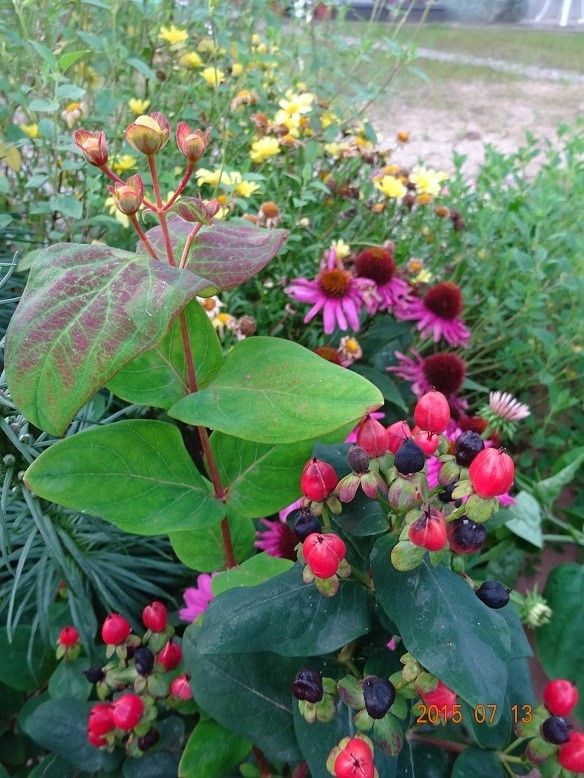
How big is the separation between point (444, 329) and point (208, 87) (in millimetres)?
529

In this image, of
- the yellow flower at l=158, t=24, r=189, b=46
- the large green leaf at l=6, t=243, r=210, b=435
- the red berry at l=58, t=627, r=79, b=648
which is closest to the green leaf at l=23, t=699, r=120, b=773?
the red berry at l=58, t=627, r=79, b=648

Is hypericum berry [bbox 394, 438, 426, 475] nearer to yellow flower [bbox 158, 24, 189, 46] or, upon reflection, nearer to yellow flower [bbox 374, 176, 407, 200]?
yellow flower [bbox 374, 176, 407, 200]

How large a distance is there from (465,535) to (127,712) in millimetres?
282

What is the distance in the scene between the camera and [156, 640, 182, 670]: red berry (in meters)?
0.50

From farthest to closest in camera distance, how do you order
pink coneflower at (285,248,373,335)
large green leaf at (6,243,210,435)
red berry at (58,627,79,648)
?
pink coneflower at (285,248,373,335) → red berry at (58,627,79,648) → large green leaf at (6,243,210,435)

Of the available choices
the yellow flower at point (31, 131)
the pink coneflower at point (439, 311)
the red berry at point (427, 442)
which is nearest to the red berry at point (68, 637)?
the red berry at point (427, 442)

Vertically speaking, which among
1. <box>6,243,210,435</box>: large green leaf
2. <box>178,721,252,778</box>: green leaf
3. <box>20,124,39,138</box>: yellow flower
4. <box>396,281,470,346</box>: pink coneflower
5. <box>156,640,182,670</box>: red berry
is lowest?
<box>178,721,252,778</box>: green leaf

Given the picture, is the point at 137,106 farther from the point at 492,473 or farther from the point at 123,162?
the point at 492,473

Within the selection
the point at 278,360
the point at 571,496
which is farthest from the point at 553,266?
the point at 278,360

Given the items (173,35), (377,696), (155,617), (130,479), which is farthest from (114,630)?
(173,35)

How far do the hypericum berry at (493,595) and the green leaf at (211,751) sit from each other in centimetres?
25

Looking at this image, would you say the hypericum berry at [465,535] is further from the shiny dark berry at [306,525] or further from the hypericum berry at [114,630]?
the hypericum berry at [114,630]

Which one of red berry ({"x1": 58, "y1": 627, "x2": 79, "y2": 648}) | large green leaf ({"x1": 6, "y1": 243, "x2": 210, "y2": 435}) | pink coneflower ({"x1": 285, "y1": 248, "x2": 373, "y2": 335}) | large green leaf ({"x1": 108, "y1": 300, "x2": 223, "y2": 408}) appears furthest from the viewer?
pink coneflower ({"x1": 285, "y1": 248, "x2": 373, "y2": 335})

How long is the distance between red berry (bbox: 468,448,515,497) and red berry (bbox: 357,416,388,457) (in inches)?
2.3
